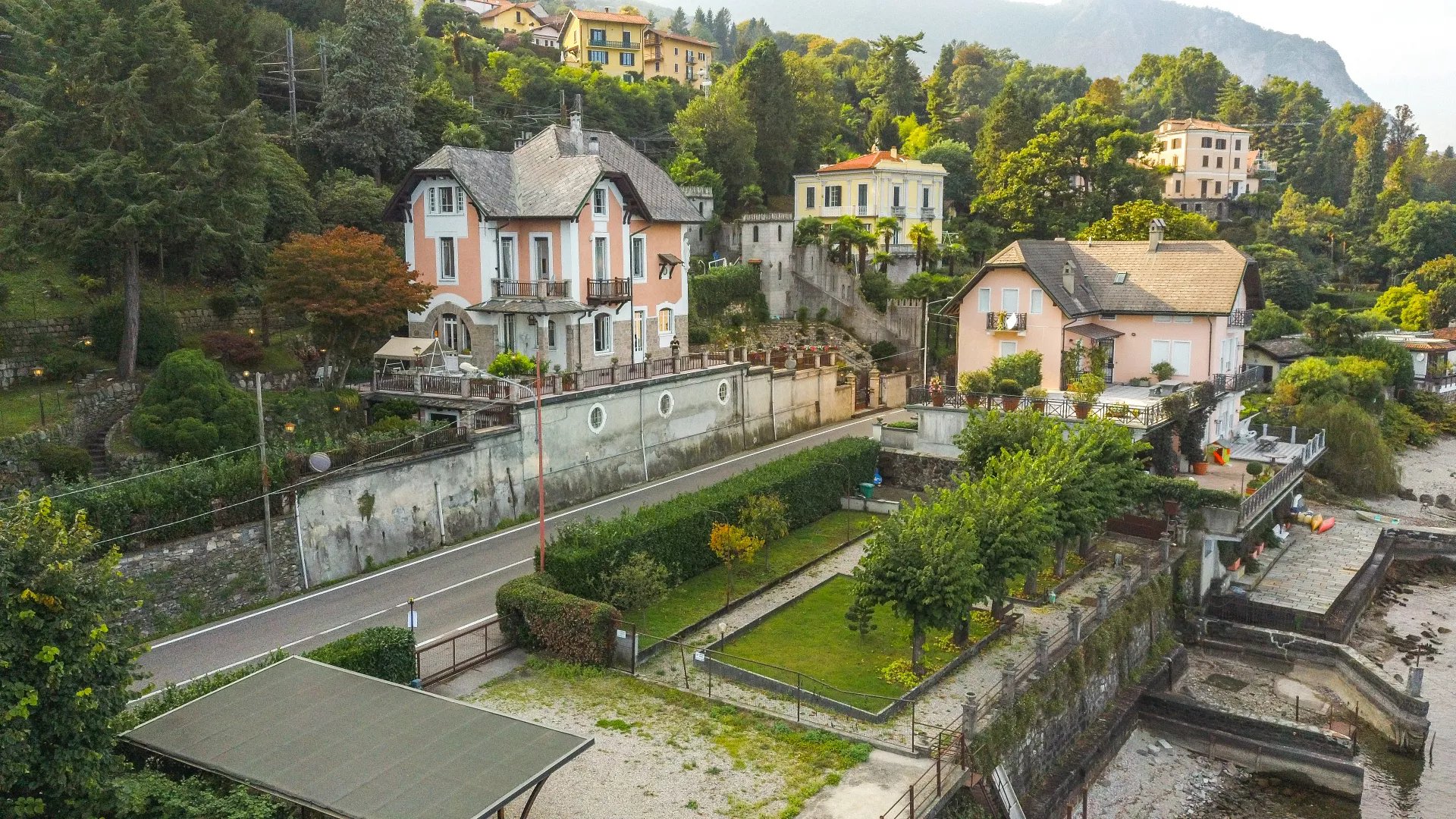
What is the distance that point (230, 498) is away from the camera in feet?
84.6

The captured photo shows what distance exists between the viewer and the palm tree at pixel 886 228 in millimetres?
66481

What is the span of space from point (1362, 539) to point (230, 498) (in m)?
40.1

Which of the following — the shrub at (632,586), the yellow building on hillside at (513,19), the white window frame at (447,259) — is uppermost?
the yellow building on hillside at (513,19)

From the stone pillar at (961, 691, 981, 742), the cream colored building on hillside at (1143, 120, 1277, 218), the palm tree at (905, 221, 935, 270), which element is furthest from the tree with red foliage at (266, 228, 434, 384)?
the cream colored building on hillside at (1143, 120, 1277, 218)

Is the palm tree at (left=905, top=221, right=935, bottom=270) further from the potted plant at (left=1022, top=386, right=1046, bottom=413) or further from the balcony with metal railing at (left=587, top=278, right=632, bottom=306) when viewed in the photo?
the balcony with metal railing at (left=587, top=278, right=632, bottom=306)

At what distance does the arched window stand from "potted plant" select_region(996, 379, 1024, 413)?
15.6 m

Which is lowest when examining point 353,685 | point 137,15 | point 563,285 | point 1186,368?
point 353,685

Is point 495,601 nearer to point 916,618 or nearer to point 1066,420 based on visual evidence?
point 916,618

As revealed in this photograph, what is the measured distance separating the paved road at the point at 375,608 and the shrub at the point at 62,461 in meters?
6.37

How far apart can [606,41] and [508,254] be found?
71.0 metres

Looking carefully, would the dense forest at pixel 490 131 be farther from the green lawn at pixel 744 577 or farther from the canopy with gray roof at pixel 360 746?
the canopy with gray roof at pixel 360 746

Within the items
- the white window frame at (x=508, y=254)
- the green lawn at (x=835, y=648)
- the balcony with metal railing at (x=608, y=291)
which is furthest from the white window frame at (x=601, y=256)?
the green lawn at (x=835, y=648)

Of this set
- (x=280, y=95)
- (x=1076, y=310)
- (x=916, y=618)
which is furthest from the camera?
(x=280, y=95)

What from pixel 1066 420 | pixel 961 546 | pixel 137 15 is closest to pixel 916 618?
pixel 961 546
